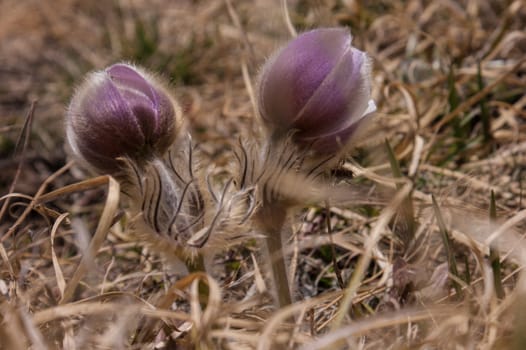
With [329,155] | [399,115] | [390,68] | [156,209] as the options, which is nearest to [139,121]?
[156,209]

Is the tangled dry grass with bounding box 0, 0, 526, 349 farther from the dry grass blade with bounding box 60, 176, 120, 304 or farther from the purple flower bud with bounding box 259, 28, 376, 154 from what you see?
the purple flower bud with bounding box 259, 28, 376, 154

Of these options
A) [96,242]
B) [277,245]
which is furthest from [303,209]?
[96,242]

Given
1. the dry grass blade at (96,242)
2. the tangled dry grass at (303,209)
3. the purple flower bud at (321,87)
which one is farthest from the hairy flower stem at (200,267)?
the purple flower bud at (321,87)

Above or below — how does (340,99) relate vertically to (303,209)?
above

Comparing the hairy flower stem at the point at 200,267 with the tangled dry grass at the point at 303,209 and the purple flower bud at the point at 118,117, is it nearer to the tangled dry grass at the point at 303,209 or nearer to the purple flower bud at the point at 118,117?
the tangled dry grass at the point at 303,209

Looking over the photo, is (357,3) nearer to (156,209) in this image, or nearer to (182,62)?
(182,62)

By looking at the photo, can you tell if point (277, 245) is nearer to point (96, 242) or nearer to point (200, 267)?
point (200, 267)
